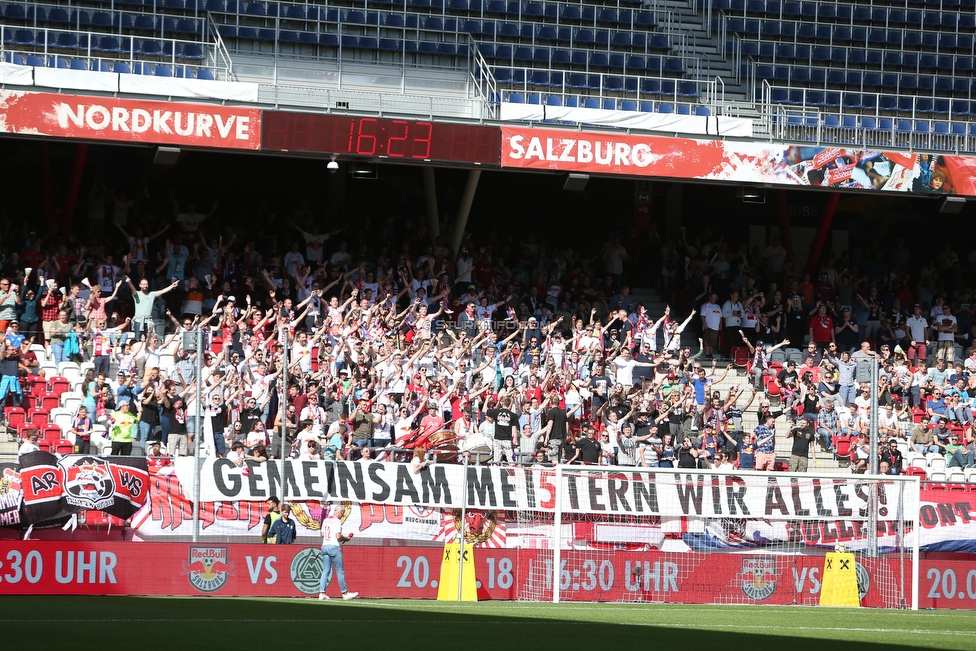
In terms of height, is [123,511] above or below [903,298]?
below

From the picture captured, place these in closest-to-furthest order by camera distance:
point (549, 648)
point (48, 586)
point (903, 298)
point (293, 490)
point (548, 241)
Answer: point (549, 648) < point (48, 586) < point (293, 490) < point (903, 298) < point (548, 241)

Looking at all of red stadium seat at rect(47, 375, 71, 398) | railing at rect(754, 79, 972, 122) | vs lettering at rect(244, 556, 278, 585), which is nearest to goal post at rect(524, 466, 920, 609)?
vs lettering at rect(244, 556, 278, 585)

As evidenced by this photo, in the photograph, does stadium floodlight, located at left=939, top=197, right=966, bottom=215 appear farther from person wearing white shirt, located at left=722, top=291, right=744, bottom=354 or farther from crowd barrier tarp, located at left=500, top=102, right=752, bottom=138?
person wearing white shirt, located at left=722, top=291, right=744, bottom=354

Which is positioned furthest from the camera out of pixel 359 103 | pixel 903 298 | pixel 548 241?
pixel 548 241

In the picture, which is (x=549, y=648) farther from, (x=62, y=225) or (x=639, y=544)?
(x=62, y=225)

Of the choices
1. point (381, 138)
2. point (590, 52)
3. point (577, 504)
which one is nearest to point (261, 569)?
point (577, 504)

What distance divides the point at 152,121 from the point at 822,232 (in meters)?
13.8

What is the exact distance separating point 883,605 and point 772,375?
7197 millimetres

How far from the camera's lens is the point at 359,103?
80.4ft

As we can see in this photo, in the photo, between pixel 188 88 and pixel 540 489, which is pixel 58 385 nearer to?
pixel 188 88

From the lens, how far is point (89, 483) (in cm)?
1555

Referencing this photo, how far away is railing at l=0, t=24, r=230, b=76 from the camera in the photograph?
913 inches

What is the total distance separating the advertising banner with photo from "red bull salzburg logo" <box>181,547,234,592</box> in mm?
10898

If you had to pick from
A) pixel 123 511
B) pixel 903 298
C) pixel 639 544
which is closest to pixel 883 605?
pixel 639 544
